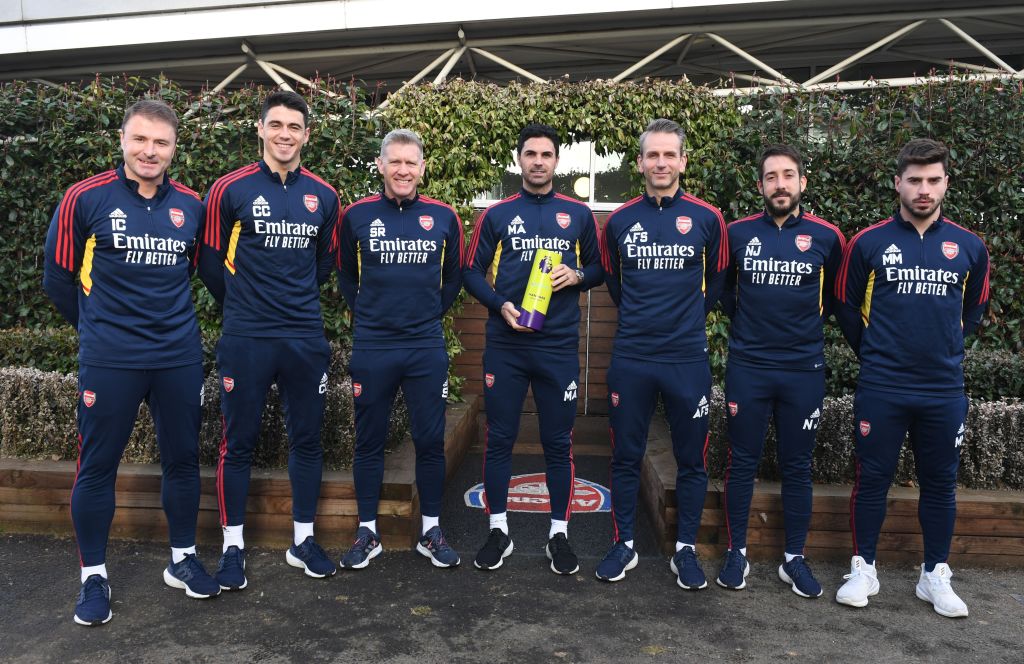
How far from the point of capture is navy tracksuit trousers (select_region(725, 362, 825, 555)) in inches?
146

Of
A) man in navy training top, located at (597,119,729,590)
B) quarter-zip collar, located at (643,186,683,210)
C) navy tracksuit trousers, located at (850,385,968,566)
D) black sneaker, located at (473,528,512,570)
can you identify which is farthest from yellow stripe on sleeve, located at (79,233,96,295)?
navy tracksuit trousers, located at (850,385,968,566)

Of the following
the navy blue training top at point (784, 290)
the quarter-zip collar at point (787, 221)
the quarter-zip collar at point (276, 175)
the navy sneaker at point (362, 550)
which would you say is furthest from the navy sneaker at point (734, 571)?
the quarter-zip collar at point (276, 175)

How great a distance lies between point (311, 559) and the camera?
12.5 ft

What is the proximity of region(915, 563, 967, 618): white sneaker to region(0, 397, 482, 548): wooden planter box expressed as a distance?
2.66 meters

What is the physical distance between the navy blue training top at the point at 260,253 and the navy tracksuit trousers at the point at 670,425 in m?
1.65

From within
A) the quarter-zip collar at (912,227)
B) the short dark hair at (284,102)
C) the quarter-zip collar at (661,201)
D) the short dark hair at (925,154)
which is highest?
the short dark hair at (284,102)

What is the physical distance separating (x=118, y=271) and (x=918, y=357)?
3718mm

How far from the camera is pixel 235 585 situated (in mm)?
3598

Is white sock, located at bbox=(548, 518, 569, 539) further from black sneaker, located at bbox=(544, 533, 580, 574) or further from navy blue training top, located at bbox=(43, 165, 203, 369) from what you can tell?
navy blue training top, located at bbox=(43, 165, 203, 369)

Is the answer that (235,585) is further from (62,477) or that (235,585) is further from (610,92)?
(610,92)

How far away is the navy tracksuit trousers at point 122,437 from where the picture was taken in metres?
3.30

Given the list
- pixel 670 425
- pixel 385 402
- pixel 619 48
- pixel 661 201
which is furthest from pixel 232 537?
pixel 619 48

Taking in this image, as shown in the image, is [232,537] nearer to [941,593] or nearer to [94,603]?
[94,603]

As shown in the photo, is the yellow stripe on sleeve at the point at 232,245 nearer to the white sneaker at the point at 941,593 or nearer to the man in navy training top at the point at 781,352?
the man in navy training top at the point at 781,352
